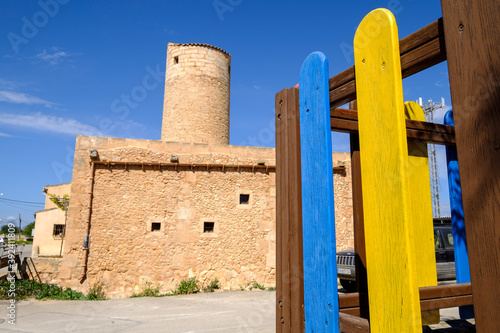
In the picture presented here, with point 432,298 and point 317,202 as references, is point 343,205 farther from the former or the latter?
point 317,202

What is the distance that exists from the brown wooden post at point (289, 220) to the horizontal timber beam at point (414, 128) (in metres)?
0.31

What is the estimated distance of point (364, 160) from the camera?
142 centimetres

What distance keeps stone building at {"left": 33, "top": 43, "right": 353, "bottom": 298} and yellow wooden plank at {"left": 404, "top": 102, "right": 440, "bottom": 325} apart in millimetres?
7363

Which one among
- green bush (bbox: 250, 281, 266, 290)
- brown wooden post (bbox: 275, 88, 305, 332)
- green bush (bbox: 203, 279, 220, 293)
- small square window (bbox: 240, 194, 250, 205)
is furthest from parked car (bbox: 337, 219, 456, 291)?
brown wooden post (bbox: 275, 88, 305, 332)

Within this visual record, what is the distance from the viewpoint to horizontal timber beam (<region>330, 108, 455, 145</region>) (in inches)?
80.9

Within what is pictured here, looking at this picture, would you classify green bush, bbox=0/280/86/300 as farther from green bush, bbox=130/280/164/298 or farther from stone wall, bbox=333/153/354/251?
stone wall, bbox=333/153/354/251

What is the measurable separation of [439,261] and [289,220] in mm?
6816

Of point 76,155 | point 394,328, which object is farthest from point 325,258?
point 76,155

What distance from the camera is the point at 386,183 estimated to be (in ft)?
4.26

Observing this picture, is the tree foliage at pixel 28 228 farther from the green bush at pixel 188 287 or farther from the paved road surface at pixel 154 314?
the green bush at pixel 188 287

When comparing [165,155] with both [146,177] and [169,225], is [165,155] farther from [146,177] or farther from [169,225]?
[169,225]

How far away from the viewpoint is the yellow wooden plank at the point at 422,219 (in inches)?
91.9

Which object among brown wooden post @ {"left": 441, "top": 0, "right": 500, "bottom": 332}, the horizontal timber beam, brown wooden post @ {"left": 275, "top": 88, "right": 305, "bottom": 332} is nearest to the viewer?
brown wooden post @ {"left": 441, "top": 0, "right": 500, "bottom": 332}

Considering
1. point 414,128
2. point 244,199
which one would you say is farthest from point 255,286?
point 414,128
